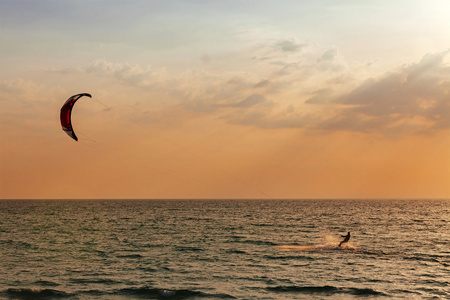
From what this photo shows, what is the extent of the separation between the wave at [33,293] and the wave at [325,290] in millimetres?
12944

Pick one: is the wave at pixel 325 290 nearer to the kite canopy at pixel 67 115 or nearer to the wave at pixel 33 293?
the wave at pixel 33 293

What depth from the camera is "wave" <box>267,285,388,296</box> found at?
27.2 meters

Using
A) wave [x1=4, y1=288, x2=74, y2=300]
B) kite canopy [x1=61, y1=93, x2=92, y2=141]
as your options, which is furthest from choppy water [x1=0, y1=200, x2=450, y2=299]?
kite canopy [x1=61, y1=93, x2=92, y2=141]

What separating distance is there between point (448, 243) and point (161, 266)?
119 feet

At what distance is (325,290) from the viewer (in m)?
27.7

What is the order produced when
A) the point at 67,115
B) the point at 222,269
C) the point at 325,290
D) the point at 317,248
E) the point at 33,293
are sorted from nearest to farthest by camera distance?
the point at 33,293 < the point at 325,290 < the point at 222,269 < the point at 67,115 < the point at 317,248

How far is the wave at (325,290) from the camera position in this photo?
27.2 meters

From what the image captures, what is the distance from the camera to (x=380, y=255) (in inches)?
1612

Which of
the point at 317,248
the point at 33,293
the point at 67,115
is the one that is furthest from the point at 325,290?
the point at 67,115

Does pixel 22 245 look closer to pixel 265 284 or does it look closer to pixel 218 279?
pixel 218 279

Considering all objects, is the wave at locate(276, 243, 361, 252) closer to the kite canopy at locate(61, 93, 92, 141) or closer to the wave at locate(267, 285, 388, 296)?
the wave at locate(267, 285, 388, 296)

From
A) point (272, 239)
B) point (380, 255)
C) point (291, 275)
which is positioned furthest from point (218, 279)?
point (272, 239)

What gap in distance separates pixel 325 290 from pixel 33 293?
59.0 feet

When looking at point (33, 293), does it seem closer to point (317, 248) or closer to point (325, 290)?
point (325, 290)
